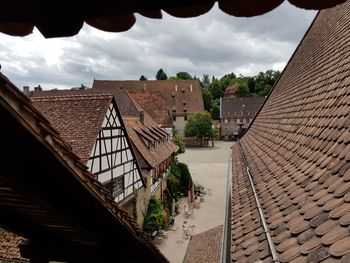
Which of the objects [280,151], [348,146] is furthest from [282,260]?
[280,151]

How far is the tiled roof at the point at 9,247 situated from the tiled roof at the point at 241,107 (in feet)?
212

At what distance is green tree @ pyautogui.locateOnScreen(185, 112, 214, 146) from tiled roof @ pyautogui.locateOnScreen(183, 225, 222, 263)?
133 feet

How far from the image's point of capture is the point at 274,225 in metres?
3.55

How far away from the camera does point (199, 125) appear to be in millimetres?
56656

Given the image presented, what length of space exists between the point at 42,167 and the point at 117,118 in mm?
14647

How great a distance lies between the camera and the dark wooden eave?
4.53ft

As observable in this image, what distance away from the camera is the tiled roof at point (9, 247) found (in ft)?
30.7

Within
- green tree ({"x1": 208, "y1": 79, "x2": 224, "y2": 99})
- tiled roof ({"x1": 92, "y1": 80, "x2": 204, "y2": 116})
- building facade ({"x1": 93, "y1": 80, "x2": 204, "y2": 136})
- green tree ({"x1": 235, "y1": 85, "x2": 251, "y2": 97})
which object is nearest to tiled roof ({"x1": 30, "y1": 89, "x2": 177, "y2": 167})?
building facade ({"x1": 93, "y1": 80, "x2": 204, "y2": 136})

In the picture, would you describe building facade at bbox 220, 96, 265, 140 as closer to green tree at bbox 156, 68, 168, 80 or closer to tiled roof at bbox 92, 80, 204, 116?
tiled roof at bbox 92, 80, 204, 116

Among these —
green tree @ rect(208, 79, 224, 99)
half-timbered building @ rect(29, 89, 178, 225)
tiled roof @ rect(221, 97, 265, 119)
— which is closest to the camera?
half-timbered building @ rect(29, 89, 178, 225)

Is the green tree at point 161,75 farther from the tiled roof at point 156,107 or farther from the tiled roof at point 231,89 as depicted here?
the tiled roof at point 156,107

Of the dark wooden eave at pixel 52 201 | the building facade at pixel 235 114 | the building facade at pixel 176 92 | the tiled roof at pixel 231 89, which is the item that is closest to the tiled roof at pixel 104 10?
the dark wooden eave at pixel 52 201

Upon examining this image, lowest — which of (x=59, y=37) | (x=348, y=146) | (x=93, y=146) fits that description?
(x=93, y=146)

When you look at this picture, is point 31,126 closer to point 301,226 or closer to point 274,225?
point 301,226
